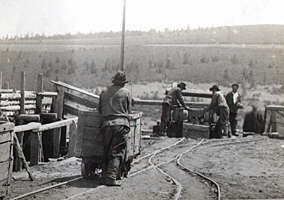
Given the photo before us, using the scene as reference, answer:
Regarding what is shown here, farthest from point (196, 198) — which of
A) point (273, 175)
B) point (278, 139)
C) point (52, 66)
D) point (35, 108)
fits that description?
point (52, 66)

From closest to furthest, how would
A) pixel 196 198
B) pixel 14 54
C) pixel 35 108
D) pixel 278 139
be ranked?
1. pixel 196 198
2. pixel 35 108
3. pixel 278 139
4. pixel 14 54

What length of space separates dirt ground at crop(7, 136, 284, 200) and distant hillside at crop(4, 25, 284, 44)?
45.6 meters

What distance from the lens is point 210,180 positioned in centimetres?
985

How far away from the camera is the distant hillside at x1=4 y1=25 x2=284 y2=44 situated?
61406 millimetres

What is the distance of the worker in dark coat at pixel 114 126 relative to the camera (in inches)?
355

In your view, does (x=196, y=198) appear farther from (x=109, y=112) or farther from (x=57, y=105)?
(x=57, y=105)

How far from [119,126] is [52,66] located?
39.9 meters

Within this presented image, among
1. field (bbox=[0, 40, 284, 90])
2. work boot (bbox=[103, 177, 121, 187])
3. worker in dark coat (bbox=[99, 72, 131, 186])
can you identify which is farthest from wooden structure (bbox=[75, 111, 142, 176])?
field (bbox=[0, 40, 284, 90])

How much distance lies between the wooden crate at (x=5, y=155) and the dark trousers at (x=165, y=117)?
33.9 ft

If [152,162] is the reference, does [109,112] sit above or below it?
above

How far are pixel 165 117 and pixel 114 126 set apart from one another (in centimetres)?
865

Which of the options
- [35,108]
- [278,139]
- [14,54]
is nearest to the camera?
[35,108]

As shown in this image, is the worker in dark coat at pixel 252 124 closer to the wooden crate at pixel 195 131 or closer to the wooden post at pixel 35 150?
the wooden crate at pixel 195 131

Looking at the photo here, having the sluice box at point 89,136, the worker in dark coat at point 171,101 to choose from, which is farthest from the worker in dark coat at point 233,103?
the sluice box at point 89,136
